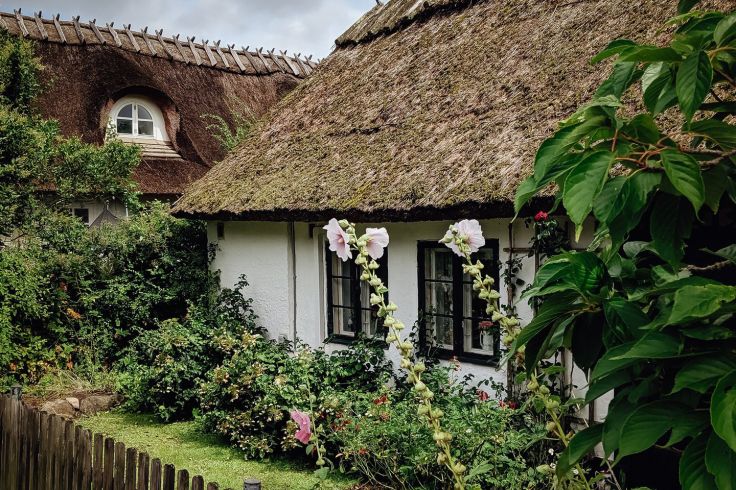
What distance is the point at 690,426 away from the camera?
1.25 meters

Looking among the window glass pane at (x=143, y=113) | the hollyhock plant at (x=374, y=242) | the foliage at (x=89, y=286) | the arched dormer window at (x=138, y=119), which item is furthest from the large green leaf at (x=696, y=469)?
the window glass pane at (x=143, y=113)

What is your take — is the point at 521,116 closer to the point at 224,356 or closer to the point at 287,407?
the point at 287,407

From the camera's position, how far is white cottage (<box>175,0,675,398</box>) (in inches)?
254

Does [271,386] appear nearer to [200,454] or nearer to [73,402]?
[200,454]

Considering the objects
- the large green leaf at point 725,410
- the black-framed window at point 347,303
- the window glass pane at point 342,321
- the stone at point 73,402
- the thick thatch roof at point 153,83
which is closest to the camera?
the large green leaf at point 725,410

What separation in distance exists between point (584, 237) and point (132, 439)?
4.87 meters

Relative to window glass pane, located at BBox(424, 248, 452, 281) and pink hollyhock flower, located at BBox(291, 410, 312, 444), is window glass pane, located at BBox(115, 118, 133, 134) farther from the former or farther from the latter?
pink hollyhock flower, located at BBox(291, 410, 312, 444)

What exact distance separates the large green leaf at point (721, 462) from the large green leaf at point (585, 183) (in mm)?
449

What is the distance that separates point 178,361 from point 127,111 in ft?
32.1

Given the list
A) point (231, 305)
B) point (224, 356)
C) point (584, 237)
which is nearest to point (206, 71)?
point (231, 305)

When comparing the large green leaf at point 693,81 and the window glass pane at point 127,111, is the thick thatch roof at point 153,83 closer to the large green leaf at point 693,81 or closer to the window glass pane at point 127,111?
the window glass pane at point 127,111

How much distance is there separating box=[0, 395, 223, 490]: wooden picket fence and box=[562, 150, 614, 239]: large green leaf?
7.08 feet

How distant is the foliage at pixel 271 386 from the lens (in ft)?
21.4

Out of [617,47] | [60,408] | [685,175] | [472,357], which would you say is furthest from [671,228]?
[60,408]
